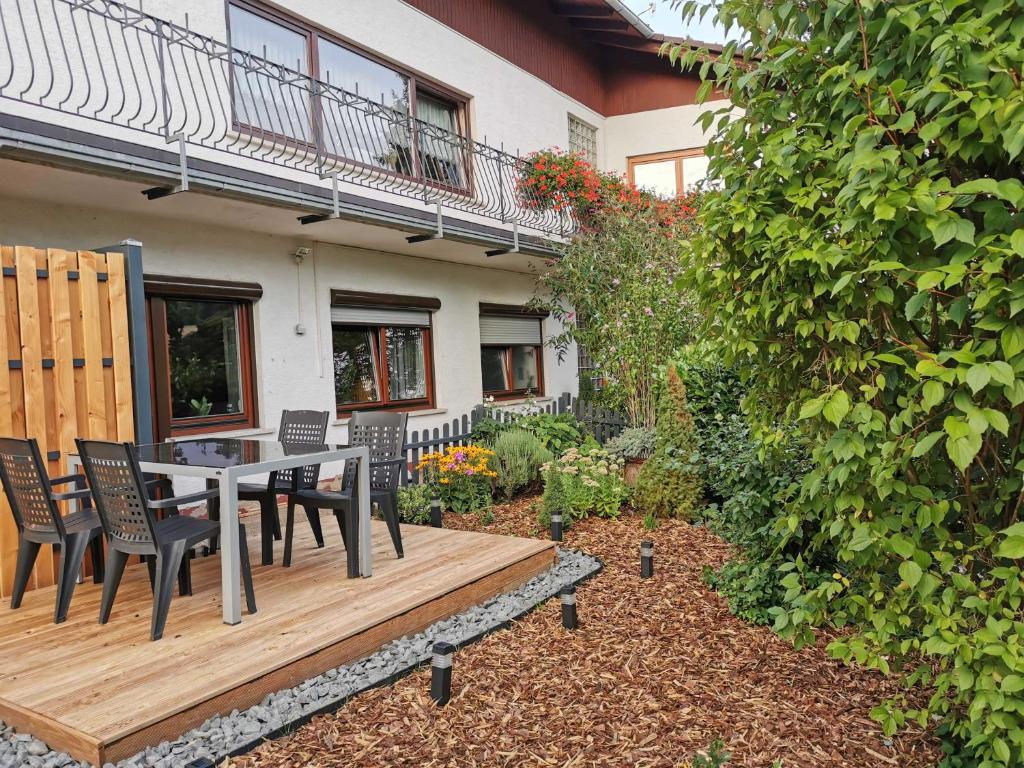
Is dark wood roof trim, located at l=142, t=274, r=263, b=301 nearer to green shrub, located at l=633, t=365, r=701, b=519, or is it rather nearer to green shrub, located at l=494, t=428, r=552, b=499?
green shrub, located at l=494, t=428, r=552, b=499

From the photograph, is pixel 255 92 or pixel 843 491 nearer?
pixel 843 491

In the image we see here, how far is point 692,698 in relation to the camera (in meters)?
3.21

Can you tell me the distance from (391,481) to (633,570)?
1921 mm

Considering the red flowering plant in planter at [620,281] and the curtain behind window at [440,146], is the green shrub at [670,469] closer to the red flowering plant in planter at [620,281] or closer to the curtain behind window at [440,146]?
the red flowering plant in planter at [620,281]

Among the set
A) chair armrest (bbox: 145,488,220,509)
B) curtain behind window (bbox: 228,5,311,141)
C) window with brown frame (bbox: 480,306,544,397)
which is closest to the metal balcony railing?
curtain behind window (bbox: 228,5,311,141)

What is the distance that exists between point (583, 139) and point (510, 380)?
5.90 meters

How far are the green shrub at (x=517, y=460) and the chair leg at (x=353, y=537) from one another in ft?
11.3

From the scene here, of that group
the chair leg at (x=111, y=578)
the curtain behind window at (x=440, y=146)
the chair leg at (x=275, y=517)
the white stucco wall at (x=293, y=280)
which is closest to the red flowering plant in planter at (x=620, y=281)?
the curtain behind window at (x=440, y=146)

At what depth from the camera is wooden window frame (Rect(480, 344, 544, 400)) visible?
11.6 meters

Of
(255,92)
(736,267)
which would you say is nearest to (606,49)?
(255,92)

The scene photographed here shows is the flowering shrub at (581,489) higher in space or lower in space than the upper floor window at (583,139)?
lower

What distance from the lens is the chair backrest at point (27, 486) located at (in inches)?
145

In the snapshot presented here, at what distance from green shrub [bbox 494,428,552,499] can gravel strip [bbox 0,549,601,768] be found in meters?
3.26

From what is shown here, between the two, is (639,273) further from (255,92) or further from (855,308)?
(855,308)
